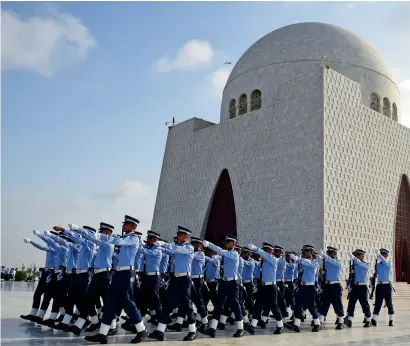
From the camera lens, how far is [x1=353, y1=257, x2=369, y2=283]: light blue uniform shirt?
912 centimetres

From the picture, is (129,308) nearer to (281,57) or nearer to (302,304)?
(302,304)

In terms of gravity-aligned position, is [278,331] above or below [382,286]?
below

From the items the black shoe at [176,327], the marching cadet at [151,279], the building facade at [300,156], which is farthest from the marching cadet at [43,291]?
the building facade at [300,156]

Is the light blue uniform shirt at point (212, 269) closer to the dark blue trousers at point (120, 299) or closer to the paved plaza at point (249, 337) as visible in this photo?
the paved plaza at point (249, 337)

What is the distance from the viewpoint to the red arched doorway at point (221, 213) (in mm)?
20594

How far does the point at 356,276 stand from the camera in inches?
363

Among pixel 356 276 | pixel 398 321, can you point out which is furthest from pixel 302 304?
pixel 398 321

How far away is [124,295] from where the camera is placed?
19.8 ft

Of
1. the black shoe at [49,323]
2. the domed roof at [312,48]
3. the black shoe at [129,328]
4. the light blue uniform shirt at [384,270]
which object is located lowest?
the black shoe at [49,323]

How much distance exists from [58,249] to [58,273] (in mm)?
503

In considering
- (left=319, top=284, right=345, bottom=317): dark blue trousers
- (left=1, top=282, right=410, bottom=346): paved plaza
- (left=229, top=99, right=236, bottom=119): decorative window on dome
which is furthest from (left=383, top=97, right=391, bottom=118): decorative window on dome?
(left=319, top=284, right=345, bottom=317): dark blue trousers

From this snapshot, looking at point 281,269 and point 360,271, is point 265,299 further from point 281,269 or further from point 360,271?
point 360,271

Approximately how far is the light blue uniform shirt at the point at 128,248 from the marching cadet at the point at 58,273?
79.1 inches

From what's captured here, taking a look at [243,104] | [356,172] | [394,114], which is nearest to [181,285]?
[356,172]
